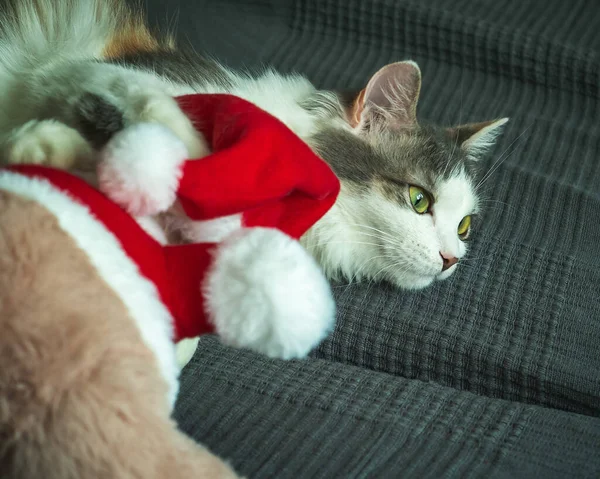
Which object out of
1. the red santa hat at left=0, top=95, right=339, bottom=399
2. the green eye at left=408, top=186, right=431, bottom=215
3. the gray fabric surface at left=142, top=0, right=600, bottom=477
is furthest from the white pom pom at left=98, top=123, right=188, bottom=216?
the green eye at left=408, top=186, right=431, bottom=215

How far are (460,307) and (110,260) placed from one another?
0.79m

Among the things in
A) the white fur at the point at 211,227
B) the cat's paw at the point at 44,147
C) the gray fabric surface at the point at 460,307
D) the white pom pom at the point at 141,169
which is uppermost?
the white pom pom at the point at 141,169

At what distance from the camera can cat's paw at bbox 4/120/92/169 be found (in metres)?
0.70

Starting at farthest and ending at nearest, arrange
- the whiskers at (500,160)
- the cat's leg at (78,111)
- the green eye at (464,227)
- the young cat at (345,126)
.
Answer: the whiskers at (500,160)
the green eye at (464,227)
the young cat at (345,126)
the cat's leg at (78,111)

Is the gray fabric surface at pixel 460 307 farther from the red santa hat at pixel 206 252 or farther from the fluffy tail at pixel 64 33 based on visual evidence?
the red santa hat at pixel 206 252

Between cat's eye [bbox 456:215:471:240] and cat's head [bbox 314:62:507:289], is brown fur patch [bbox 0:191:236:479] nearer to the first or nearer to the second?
cat's head [bbox 314:62:507:289]

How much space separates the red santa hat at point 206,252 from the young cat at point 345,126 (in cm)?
32

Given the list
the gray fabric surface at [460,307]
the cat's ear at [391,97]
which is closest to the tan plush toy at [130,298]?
the gray fabric surface at [460,307]

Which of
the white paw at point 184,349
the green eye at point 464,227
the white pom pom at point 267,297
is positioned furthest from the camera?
the green eye at point 464,227

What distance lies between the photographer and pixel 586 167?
148cm

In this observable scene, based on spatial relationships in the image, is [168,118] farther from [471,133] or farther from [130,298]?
[471,133]

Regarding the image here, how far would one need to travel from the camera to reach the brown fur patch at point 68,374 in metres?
0.50

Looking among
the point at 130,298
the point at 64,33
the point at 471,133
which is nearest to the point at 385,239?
the point at 471,133

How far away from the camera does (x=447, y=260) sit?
3.71ft
